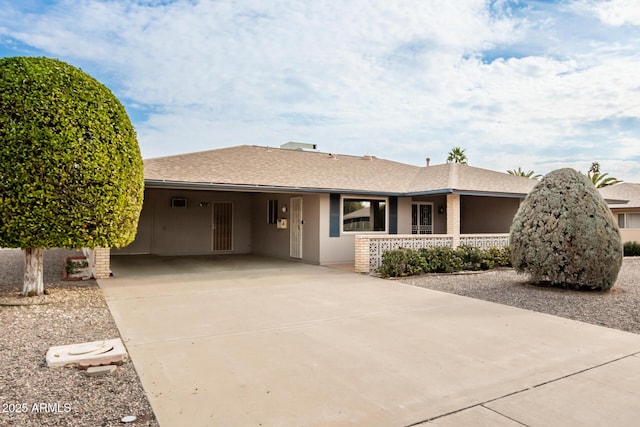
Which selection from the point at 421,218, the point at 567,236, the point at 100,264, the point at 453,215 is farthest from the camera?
the point at 421,218

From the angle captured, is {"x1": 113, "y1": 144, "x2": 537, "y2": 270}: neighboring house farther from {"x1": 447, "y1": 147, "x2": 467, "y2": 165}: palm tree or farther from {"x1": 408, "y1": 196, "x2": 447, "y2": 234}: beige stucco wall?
{"x1": 447, "y1": 147, "x2": 467, "y2": 165}: palm tree

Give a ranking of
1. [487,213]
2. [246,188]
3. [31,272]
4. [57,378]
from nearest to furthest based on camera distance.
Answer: [57,378] < [31,272] < [246,188] < [487,213]

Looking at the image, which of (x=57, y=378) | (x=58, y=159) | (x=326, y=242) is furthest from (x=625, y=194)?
(x=57, y=378)

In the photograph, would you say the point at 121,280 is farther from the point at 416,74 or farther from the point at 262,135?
the point at 262,135

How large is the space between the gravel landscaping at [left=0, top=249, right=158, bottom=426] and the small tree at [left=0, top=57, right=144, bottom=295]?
1309 millimetres

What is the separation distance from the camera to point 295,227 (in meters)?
15.5

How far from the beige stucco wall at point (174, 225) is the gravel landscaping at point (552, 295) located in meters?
9.82

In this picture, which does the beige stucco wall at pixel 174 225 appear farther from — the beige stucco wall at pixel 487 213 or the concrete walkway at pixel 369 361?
the beige stucco wall at pixel 487 213

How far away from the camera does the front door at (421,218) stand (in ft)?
55.7

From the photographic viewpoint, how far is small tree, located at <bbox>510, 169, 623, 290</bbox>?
8789mm

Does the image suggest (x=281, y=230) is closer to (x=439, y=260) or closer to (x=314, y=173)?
(x=314, y=173)

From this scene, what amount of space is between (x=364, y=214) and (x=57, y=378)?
11.9m

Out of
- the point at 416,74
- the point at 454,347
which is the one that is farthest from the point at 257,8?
the point at 454,347

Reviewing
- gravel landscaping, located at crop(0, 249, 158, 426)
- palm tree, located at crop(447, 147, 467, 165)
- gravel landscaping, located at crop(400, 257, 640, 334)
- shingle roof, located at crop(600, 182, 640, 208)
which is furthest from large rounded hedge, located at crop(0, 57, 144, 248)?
palm tree, located at crop(447, 147, 467, 165)
